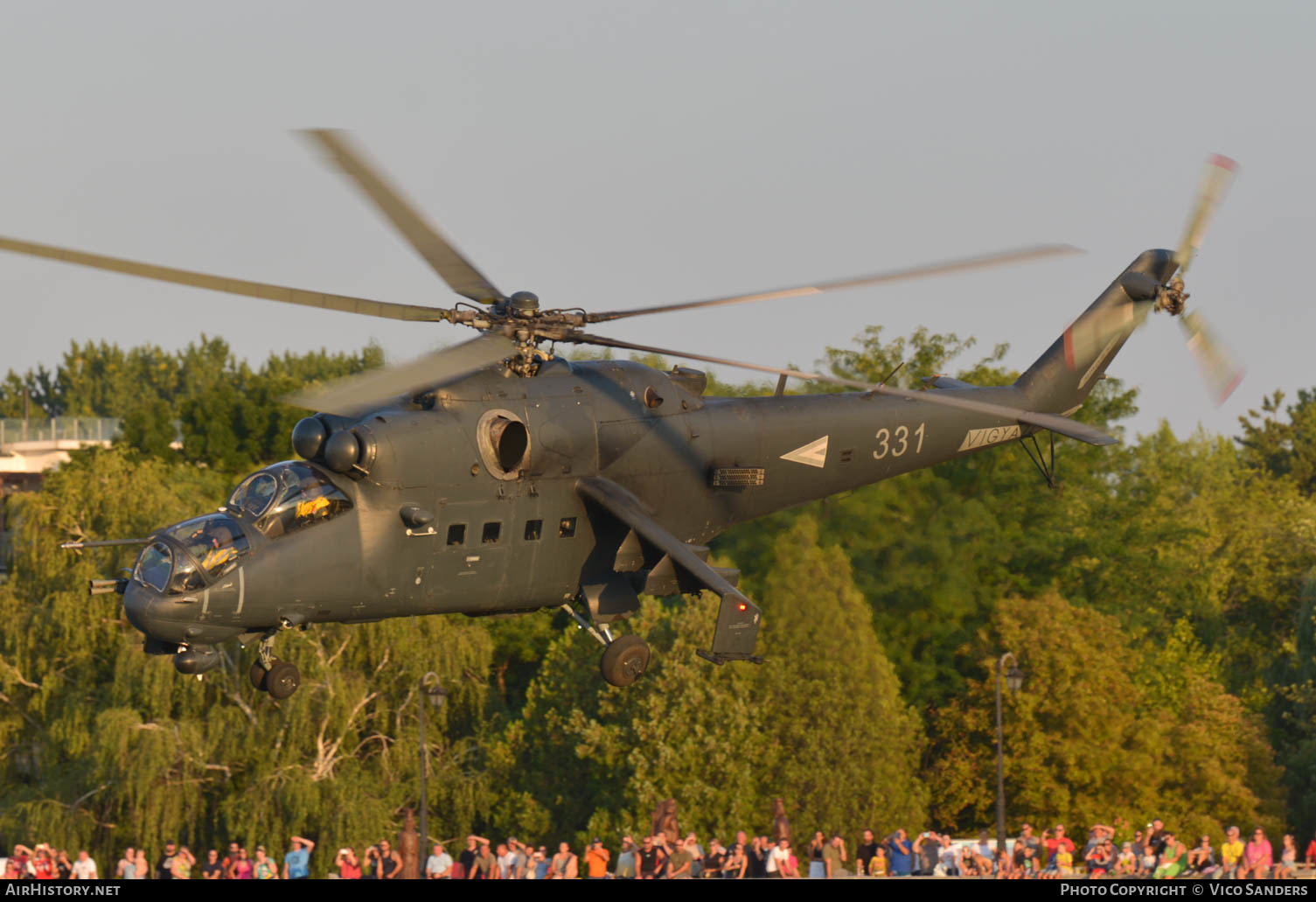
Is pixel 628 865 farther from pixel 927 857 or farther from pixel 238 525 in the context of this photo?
pixel 238 525

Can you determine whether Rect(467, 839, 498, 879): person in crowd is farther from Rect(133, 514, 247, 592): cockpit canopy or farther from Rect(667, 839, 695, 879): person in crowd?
Rect(133, 514, 247, 592): cockpit canopy

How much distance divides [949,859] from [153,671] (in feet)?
89.3

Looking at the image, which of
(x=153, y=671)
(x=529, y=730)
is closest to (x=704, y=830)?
(x=529, y=730)

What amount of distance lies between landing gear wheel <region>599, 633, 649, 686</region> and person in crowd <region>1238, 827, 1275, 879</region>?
1143 centimetres

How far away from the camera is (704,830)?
1917 inches

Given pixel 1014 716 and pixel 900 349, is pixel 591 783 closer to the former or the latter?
pixel 1014 716

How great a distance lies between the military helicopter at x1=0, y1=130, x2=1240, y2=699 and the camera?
733 inches

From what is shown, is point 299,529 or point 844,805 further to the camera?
point 844,805

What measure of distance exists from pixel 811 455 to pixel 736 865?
312 inches

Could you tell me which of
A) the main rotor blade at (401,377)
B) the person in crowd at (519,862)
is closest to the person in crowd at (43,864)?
the person in crowd at (519,862)

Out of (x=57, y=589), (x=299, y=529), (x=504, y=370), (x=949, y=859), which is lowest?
(x=949, y=859)

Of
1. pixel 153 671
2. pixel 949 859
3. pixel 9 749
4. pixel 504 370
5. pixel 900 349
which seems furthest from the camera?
pixel 900 349

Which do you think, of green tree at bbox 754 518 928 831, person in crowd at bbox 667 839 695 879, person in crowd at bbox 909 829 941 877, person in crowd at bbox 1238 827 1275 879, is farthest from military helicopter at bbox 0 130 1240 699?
green tree at bbox 754 518 928 831

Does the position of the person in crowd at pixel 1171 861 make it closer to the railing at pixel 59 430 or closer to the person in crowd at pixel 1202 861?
the person in crowd at pixel 1202 861
